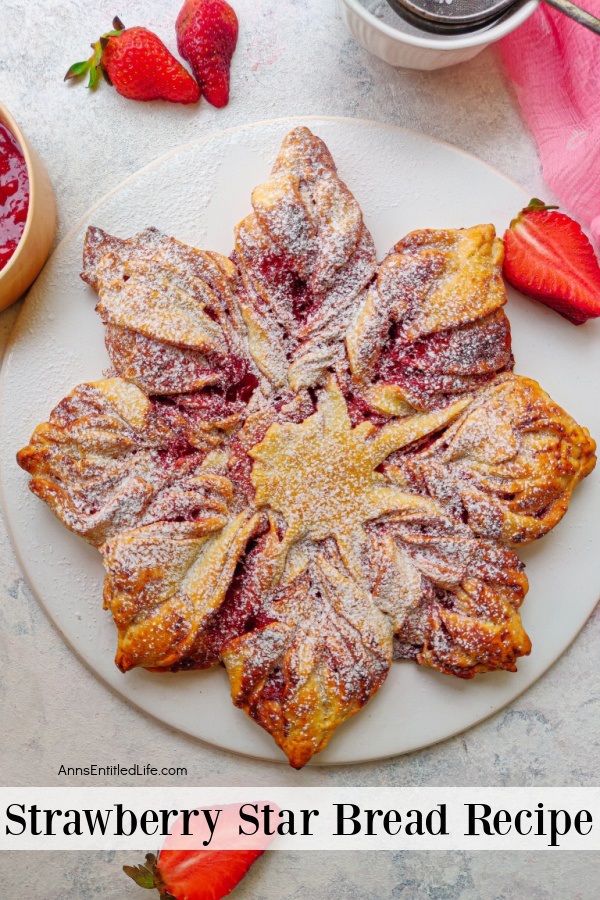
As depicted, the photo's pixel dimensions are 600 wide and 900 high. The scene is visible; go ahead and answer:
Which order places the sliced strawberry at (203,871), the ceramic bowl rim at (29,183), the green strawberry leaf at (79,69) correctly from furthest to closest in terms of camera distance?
the green strawberry leaf at (79,69)
the sliced strawberry at (203,871)
the ceramic bowl rim at (29,183)

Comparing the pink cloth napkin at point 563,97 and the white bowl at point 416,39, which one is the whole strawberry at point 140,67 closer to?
the white bowl at point 416,39

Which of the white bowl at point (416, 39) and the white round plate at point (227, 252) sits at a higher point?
the white bowl at point (416, 39)

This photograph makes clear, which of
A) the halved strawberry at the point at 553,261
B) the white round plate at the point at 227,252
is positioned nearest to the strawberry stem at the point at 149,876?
the white round plate at the point at 227,252

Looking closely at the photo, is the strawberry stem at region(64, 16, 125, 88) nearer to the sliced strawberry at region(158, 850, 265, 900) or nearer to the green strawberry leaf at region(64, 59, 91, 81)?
the green strawberry leaf at region(64, 59, 91, 81)

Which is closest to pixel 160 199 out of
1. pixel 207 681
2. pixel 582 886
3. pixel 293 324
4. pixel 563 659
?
pixel 293 324

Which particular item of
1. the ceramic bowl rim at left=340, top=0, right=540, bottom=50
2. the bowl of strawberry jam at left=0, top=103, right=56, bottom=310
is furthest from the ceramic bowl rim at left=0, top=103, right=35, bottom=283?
the ceramic bowl rim at left=340, top=0, right=540, bottom=50

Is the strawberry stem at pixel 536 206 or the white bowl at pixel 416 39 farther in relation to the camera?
the strawberry stem at pixel 536 206
